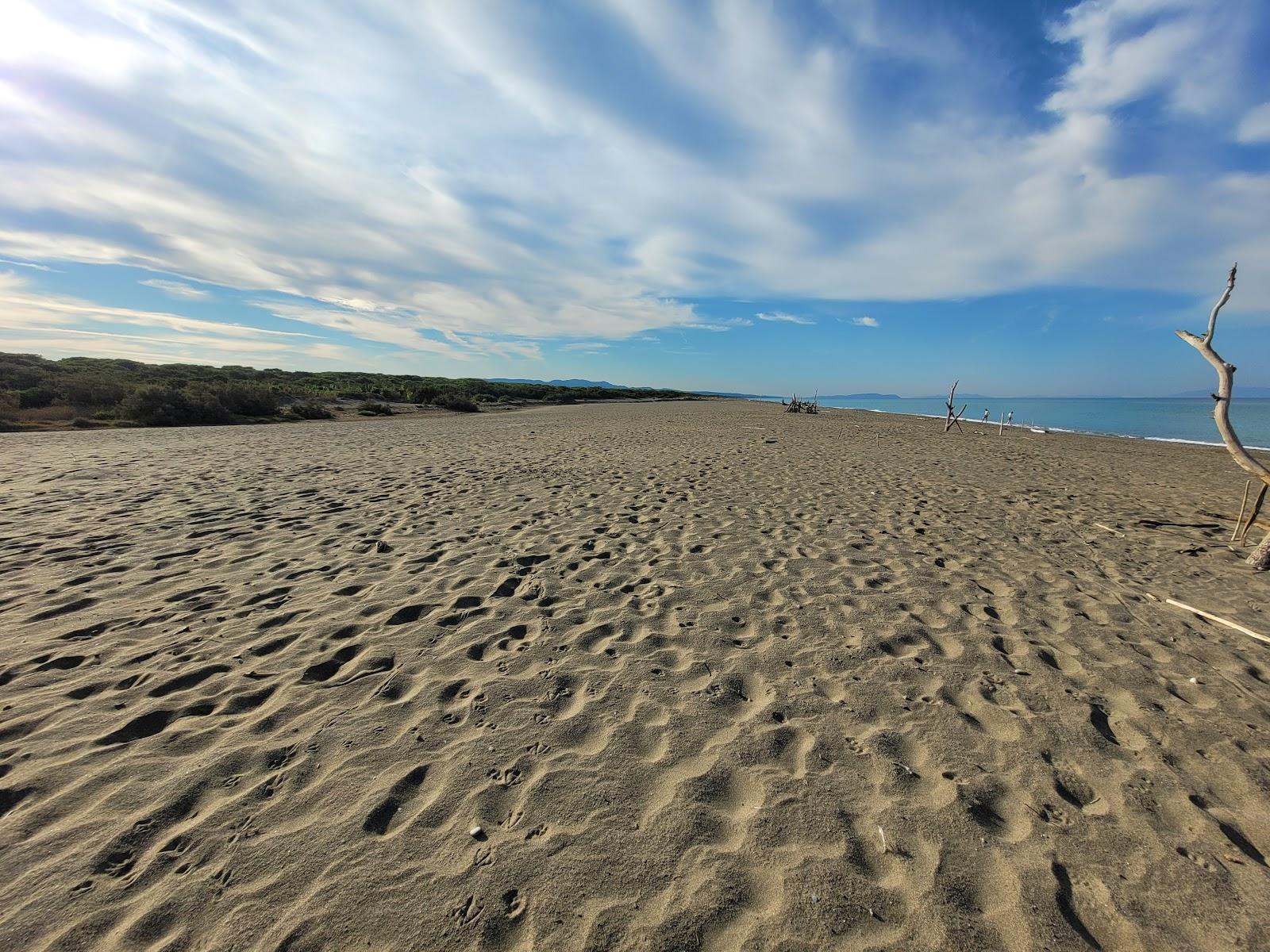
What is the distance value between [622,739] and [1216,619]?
5.58m

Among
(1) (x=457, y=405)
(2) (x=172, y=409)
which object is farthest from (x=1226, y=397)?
(1) (x=457, y=405)

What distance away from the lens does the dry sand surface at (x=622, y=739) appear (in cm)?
199

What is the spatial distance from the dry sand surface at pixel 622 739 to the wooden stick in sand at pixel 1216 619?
0.14 m

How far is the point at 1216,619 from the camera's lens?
4.53 metres

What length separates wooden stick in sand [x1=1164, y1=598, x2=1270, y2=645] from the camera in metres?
4.20

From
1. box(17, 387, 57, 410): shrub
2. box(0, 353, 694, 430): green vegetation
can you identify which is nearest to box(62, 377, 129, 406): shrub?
box(0, 353, 694, 430): green vegetation

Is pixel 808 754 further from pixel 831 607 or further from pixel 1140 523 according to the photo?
pixel 1140 523

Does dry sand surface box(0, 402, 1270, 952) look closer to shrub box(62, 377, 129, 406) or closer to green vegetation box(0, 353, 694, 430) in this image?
green vegetation box(0, 353, 694, 430)

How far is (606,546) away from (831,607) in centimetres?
266

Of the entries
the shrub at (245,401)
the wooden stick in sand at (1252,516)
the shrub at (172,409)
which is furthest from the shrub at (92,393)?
the wooden stick in sand at (1252,516)

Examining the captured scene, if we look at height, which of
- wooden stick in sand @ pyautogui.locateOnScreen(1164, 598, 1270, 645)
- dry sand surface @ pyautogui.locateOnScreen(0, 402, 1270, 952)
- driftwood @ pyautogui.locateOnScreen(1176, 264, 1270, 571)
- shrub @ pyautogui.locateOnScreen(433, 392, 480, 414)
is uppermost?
driftwood @ pyautogui.locateOnScreen(1176, 264, 1270, 571)

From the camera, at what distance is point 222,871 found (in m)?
2.09

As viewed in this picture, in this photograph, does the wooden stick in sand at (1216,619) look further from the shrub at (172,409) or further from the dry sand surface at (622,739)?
the shrub at (172,409)

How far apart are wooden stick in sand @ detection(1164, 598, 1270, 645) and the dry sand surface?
0.14m
